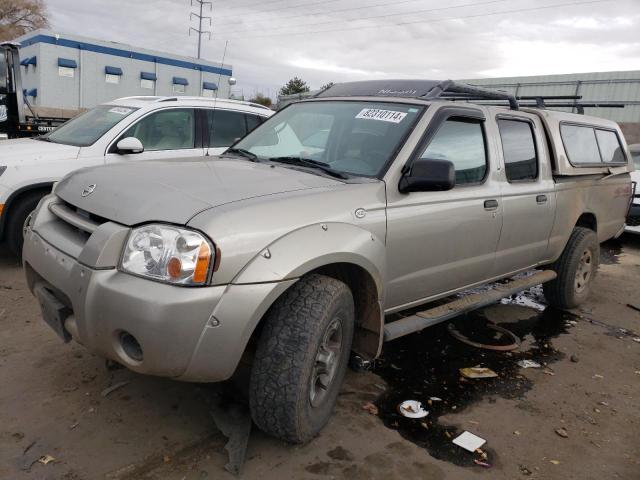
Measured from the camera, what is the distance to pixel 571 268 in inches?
206

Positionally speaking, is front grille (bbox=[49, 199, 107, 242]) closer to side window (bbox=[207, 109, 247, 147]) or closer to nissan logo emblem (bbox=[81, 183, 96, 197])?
nissan logo emblem (bbox=[81, 183, 96, 197])

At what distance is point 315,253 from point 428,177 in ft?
2.96

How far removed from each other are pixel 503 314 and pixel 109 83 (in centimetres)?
3289

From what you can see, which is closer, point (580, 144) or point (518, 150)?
point (518, 150)

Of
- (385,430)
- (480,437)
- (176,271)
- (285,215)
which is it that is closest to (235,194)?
(285,215)

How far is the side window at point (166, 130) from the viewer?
602cm

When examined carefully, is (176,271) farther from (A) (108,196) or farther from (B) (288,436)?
(B) (288,436)

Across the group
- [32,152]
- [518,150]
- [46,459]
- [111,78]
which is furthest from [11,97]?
[111,78]

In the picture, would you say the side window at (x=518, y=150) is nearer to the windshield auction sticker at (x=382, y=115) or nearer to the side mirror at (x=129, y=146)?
the windshield auction sticker at (x=382, y=115)

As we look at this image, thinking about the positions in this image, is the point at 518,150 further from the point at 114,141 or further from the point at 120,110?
the point at 120,110

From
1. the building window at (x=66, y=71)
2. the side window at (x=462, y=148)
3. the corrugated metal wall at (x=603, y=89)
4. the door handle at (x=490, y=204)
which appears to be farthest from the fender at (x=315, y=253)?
the building window at (x=66, y=71)

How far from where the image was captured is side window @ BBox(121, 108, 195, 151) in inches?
237

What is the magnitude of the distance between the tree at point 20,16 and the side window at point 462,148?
55234mm

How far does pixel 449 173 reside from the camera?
2984 mm
